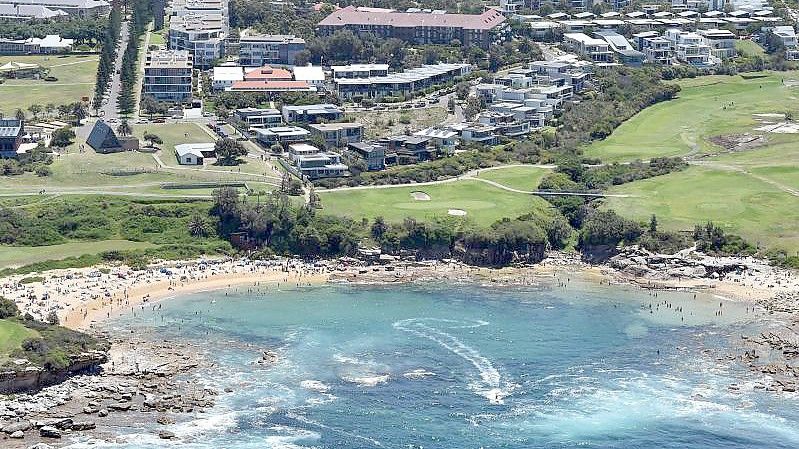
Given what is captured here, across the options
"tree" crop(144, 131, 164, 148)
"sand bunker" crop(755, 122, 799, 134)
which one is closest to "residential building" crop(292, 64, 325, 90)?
"tree" crop(144, 131, 164, 148)

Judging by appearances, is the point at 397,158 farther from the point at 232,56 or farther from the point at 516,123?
the point at 232,56

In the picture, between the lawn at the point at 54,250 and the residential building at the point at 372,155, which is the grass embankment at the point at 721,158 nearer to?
the residential building at the point at 372,155

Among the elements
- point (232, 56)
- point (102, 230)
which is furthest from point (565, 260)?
point (232, 56)

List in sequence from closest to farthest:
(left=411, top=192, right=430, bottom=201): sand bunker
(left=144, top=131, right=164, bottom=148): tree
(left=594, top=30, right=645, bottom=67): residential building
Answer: (left=411, top=192, right=430, bottom=201): sand bunker, (left=144, top=131, right=164, bottom=148): tree, (left=594, top=30, right=645, bottom=67): residential building

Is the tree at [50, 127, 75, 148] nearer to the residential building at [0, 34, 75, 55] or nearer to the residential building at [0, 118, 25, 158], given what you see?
the residential building at [0, 118, 25, 158]

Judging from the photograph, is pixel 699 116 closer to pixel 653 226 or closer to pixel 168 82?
pixel 653 226
